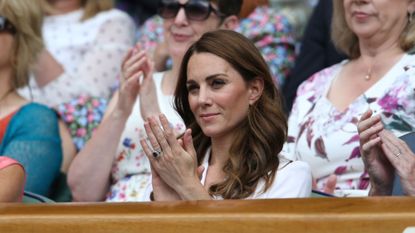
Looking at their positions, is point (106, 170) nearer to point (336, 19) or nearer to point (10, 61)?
point (10, 61)

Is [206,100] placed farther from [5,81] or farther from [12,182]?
[5,81]

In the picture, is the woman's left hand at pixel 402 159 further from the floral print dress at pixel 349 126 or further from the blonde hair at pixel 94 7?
the blonde hair at pixel 94 7

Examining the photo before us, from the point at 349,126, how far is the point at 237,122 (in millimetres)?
696

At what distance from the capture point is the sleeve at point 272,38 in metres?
4.63

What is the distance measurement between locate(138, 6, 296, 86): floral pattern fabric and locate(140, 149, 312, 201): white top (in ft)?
5.16

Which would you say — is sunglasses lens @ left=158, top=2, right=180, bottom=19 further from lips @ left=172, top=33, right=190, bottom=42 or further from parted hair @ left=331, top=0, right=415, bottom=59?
parted hair @ left=331, top=0, right=415, bottom=59

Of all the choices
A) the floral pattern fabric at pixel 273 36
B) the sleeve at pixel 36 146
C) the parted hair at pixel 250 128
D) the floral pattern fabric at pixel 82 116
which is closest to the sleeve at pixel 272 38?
the floral pattern fabric at pixel 273 36

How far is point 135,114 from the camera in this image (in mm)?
4113

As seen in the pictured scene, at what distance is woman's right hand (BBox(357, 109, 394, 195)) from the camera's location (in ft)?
9.82

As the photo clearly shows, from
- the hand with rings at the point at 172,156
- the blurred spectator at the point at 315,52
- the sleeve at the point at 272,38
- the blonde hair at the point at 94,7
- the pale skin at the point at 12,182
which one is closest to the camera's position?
the hand with rings at the point at 172,156

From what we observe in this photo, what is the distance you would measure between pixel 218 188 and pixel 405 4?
1203 millimetres

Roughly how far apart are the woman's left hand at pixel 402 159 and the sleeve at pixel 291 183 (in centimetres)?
25

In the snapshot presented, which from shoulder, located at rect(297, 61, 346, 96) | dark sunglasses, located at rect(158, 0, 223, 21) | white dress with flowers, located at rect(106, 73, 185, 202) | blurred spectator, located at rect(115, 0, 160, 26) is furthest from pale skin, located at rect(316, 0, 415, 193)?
blurred spectator, located at rect(115, 0, 160, 26)

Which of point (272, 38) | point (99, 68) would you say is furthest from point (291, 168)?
point (99, 68)
